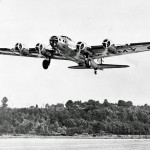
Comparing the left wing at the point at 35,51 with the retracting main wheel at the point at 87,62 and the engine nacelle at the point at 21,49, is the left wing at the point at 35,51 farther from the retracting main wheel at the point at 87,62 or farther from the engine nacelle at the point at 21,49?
the retracting main wheel at the point at 87,62

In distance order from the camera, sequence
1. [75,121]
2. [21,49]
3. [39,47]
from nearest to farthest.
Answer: [39,47]
[21,49]
[75,121]

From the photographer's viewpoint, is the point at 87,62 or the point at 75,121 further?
the point at 75,121

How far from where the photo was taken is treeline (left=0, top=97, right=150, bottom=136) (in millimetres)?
157000

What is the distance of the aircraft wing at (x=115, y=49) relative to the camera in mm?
40094

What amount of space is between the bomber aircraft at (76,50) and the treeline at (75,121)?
110370mm

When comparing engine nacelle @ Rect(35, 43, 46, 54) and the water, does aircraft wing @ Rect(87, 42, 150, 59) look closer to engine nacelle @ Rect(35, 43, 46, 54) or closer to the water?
engine nacelle @ Rect(35, 43, 46, 54)

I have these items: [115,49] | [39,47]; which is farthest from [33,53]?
[115,49]

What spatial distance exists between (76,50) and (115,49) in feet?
14.8

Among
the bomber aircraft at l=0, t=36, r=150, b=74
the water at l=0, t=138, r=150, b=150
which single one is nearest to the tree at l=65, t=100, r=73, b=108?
the water at l=0, t=138, r=150, b=150

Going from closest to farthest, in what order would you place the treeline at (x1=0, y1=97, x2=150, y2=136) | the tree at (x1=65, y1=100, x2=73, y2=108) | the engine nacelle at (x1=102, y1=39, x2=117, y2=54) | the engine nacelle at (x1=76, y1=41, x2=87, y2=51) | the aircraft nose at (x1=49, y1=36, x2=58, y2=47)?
the aircraft nose at (x1=49, y1=36, x2=58, y2=47) < the engine nacelle at (x1=76, y1=41, x2=87, y2=51) < the engine nacelle at (x1=102, y1=39, x2=117, y2=54) < the treeline at (x1=0, y1=97, x2=150, y2=136) < the tree at (x1=65, y1=100, x2=73, y2=108)

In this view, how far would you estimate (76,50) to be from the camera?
39.3 metres

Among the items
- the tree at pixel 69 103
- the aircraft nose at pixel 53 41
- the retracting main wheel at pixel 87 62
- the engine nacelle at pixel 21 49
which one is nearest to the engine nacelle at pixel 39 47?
the aircraft nose at pixel 53 41

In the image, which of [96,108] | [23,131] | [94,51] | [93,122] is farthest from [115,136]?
[94,51]

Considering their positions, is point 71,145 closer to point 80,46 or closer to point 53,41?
point 80,46
